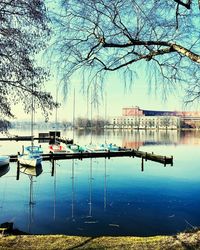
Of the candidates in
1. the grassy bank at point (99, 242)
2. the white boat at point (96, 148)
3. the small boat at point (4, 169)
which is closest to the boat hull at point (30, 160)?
the small boat at point (4, 169)

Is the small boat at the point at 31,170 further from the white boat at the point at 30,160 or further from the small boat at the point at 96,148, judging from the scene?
the small boat at the point at 96,148

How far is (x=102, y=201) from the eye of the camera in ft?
74.6

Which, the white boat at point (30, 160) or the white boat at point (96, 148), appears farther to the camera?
the white boat at point (96, 148)

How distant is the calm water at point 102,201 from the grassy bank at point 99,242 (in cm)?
706

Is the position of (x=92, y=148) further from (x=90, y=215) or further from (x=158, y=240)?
(x=158, y=240)

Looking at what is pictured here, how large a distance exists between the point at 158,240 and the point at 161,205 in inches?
562

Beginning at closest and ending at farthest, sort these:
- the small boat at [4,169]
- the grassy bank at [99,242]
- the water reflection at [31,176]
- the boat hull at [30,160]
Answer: the grassy bank at [99,242], the water reflection at [31,176], the small boat at [4,169], the boat hull at [30,160]

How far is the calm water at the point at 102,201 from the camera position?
16859mm

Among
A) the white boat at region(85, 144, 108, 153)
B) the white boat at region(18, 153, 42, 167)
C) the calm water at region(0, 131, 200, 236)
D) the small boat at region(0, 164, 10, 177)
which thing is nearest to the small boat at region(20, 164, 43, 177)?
the white boat at region(18, 153, 42, 167)

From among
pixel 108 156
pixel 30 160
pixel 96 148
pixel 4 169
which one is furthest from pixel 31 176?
pixel 96 148

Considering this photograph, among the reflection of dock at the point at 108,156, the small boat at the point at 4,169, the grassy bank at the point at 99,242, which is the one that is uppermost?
the grassy bank at the point at 99,242

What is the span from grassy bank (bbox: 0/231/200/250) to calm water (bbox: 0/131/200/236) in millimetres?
7064

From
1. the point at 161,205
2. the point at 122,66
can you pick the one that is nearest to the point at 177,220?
the point at 161,205

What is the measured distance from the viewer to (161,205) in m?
22.1
